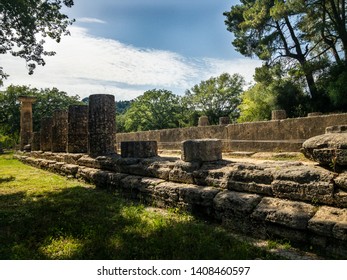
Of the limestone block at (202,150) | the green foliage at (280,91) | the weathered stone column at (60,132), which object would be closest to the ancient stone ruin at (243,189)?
the limestone block at (202,150)

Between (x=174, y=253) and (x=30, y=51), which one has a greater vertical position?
(x=30, y=51)

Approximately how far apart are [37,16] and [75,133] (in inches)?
188

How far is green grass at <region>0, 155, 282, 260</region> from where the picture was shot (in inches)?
133

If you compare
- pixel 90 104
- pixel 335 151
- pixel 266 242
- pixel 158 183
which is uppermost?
pixel 90 104

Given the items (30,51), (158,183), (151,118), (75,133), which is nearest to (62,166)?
(75,133)

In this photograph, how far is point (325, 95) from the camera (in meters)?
19.6

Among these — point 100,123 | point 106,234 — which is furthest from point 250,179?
point 100,123

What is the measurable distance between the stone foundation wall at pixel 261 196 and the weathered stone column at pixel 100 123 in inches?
126

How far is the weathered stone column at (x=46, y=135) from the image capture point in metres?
15.8

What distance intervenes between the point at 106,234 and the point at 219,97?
42162 mm

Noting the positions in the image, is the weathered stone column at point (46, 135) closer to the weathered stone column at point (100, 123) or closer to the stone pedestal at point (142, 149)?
the weathered stone column at point (100, 123)

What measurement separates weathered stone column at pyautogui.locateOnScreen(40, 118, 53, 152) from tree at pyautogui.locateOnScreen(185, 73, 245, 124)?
30.0 meters

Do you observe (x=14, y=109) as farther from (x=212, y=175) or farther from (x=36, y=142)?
(x=212, y=175)
